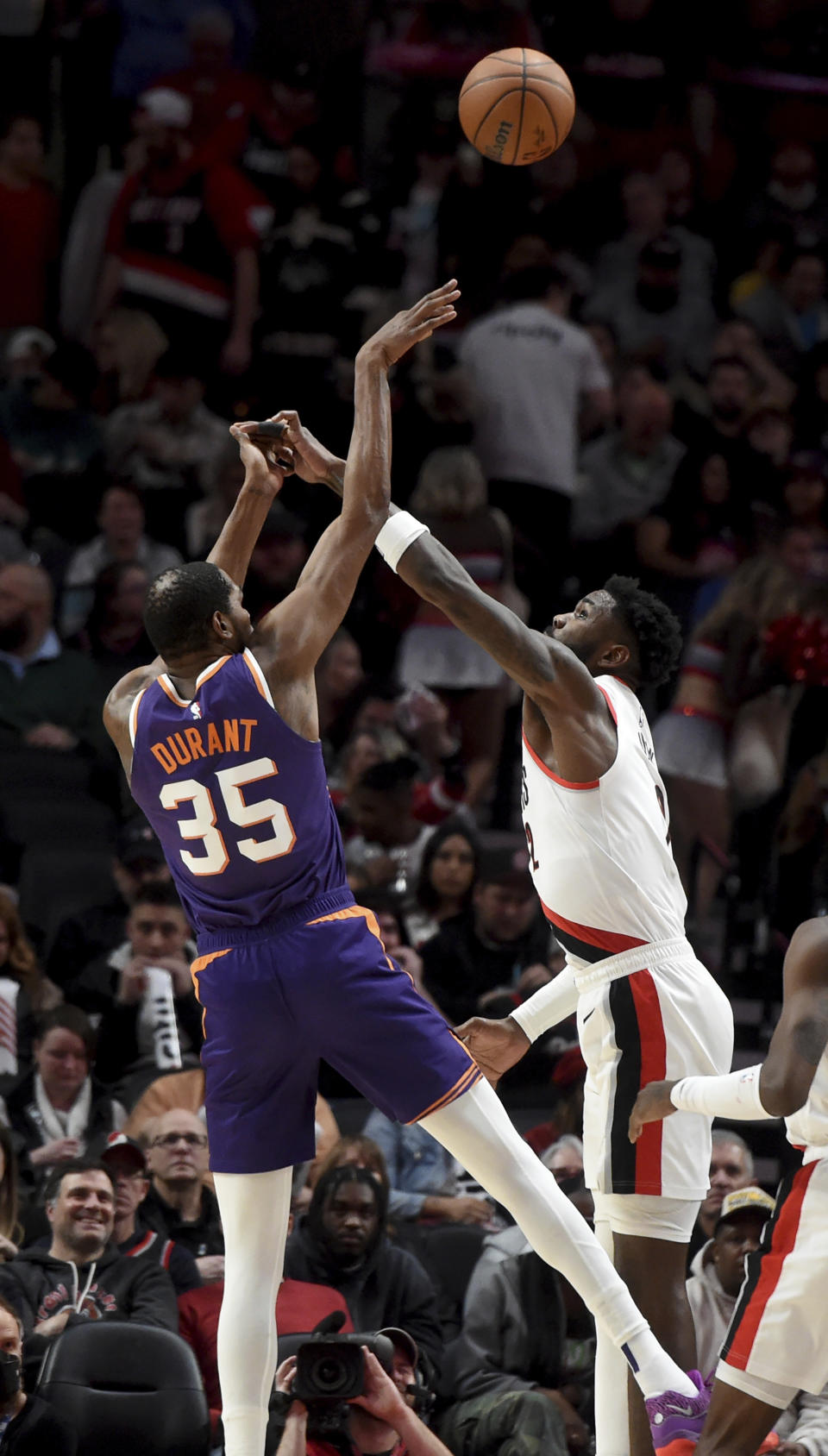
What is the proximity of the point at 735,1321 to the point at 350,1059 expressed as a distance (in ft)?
3.77

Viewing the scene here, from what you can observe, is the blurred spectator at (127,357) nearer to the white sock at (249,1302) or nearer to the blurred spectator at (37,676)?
the blurred spectator at (37,676)

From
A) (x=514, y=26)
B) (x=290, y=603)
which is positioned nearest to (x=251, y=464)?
(x=290, y=603)

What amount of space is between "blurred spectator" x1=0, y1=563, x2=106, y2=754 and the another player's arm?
6.33m

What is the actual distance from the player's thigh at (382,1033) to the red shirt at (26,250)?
8665 mm

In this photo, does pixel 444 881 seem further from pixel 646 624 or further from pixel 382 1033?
pixel 382 1033

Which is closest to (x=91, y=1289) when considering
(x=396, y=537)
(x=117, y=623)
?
(x=396, y=537)

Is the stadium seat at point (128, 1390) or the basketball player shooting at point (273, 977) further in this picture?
the stadium seat at point (128, 1390)

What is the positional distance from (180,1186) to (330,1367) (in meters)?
2.09

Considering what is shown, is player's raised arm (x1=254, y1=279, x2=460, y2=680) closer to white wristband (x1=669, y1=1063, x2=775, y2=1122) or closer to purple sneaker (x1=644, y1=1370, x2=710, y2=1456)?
white wristband (x1=669, y1=1063, x2=775, y2=1122)

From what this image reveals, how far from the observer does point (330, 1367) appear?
6.02 metres

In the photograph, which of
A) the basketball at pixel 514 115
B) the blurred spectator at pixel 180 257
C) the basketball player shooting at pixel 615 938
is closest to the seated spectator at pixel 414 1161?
the basketball player shooting at pixel 615 938

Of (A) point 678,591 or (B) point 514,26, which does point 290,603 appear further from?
(B) point 514,26

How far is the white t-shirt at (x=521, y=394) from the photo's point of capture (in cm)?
1192

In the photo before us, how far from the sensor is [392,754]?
10367 mm
